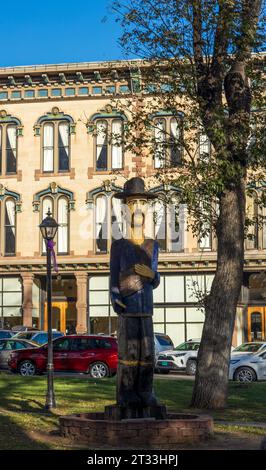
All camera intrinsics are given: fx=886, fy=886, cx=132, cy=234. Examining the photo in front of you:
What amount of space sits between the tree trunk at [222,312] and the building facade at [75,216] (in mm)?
24427

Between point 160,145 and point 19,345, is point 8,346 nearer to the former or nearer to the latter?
point 19,345

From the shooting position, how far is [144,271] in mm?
12805

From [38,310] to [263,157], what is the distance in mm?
28310

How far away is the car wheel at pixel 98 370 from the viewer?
28734 millimetres

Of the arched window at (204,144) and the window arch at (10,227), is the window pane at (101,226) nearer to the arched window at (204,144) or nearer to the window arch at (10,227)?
the window arch at (10,227)

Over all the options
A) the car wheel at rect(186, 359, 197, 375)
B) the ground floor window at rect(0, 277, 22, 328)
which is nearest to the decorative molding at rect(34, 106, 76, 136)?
the ground floor window at rect(0, 277, 22, 328)

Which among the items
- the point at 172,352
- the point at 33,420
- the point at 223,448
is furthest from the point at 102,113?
the point at 223,448

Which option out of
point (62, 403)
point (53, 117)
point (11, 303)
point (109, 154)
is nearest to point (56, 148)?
point (53, 117)

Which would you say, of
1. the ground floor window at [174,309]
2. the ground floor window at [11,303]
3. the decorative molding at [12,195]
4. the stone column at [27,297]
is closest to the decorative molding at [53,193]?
the decorative molding at [12,195]

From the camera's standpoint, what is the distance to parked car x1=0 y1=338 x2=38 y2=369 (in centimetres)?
3175

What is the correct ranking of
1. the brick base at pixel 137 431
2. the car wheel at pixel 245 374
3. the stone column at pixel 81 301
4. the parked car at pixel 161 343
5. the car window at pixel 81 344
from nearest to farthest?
the brick base at pixel 137 431
the car wheel at pixel 245 374
the car window at pixel 81 344
the parked car at pixel 161 343
the stone column at pixel 81 301

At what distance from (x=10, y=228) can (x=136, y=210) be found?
32840mm

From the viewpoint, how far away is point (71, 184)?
147ft

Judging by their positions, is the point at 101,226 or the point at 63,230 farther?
the point at 63,230
